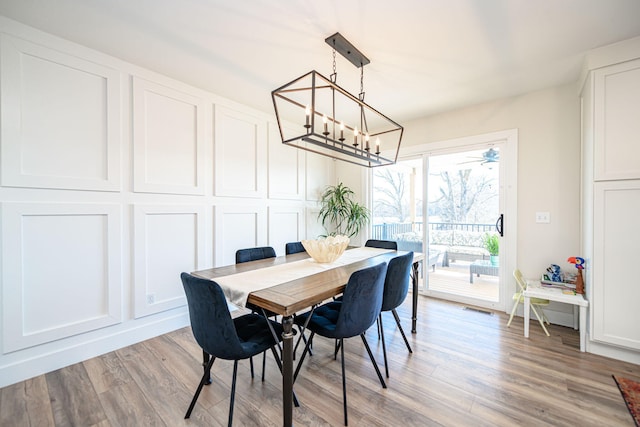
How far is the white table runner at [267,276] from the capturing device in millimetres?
1557

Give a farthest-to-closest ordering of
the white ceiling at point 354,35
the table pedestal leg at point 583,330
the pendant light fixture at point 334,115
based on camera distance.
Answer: the table pedestal leg at point 583,330 < the pendant light fixture at point 334,115 < the white ceiling at point 354,35

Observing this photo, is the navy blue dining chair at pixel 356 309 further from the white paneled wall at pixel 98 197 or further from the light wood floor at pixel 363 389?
the white paneled wall at pixel 98 197

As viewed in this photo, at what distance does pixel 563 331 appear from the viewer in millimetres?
2670

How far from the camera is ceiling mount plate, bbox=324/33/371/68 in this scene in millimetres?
2064

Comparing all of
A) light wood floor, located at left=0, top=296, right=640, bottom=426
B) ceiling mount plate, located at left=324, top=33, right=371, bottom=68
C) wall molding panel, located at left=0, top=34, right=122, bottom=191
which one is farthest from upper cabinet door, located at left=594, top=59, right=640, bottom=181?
wall molding panel, located at left=0, top=34, right=122, bottom=191

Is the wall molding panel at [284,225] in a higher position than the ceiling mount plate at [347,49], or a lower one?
lower

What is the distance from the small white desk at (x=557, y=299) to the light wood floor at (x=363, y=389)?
0.15m

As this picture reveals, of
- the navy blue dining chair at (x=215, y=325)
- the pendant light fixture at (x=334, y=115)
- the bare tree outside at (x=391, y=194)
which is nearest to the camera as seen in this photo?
the navy blue dining chair at (x=215, y=325)

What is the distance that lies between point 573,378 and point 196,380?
279cm

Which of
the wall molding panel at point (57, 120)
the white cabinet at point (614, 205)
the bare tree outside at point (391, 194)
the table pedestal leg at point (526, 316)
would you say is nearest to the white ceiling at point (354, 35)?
the wall molding panel at point (57, 120)

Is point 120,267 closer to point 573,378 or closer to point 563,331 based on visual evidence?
point 573,378

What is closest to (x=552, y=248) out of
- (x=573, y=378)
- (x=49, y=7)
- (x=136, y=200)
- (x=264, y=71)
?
(x=573, y=378)

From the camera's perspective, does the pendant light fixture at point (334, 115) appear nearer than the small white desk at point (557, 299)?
Yes

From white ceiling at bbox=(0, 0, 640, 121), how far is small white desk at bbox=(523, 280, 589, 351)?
2.17 metres
